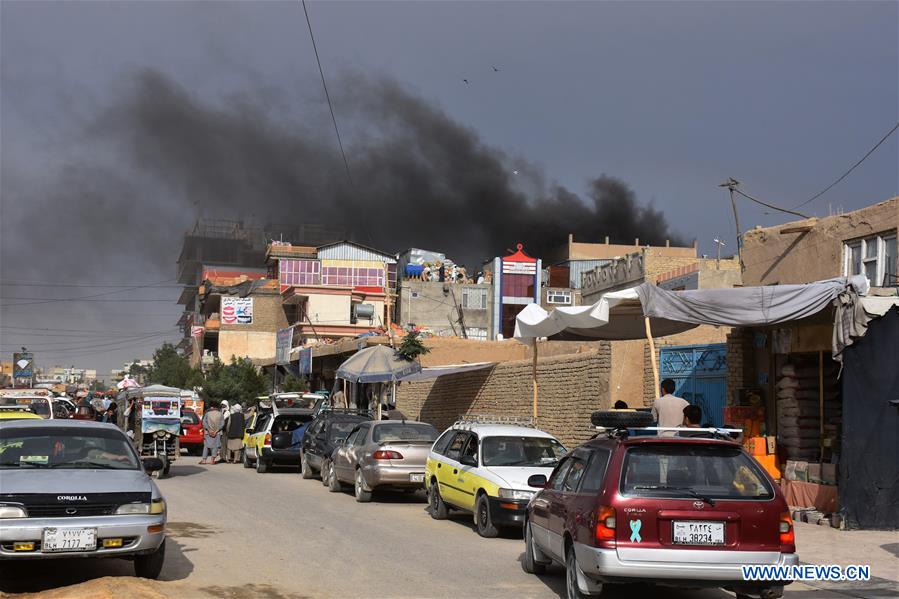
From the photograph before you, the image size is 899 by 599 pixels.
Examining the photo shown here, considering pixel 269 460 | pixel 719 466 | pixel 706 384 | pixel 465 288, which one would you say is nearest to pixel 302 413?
pixel 269 460

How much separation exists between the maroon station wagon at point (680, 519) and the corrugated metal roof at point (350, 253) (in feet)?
237

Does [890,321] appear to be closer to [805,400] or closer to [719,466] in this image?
[805,400]

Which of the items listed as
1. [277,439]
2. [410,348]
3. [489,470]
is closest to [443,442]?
[489,470]

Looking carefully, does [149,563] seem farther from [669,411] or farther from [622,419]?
[669,411]

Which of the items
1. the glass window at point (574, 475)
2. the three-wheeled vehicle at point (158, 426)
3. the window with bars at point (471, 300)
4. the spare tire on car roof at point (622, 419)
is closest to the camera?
the glass window at point (574, 475)

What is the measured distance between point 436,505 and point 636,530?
8236 millimetres

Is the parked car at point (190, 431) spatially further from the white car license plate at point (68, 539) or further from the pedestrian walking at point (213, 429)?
the white car license plate at point (68, 539)

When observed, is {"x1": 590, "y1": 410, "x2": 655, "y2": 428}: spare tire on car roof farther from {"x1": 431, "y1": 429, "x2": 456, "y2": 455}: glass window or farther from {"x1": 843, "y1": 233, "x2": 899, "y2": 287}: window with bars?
{"x1": 843, "y1": 233, "x2": 899, "y2": 287}: window with bars

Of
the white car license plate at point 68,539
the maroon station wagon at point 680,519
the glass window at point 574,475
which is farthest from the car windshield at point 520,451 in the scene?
the white car license plate at point 68,539

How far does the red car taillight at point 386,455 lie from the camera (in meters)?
17.9

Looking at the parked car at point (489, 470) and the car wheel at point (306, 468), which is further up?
the parked car at point (489, 470)

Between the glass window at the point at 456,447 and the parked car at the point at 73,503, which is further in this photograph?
the glass window at the point at 456,447

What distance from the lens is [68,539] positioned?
8547 mm

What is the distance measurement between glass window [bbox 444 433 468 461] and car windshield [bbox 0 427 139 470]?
5703mm
